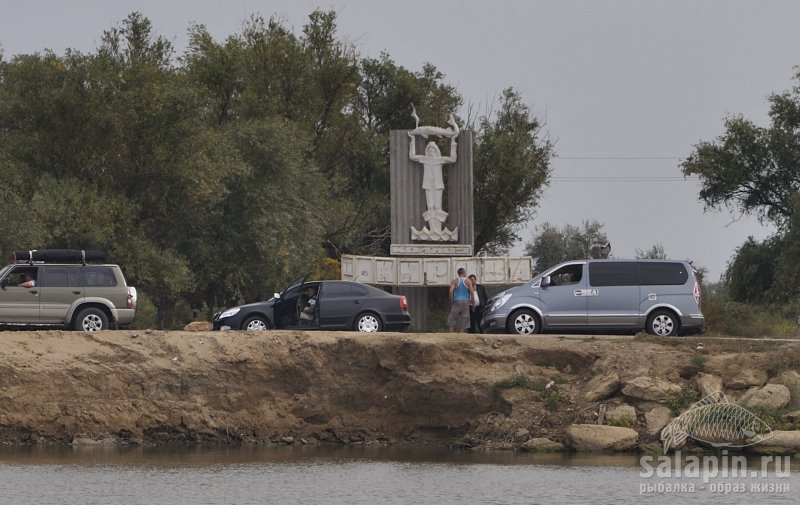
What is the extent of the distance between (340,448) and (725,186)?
102 feet

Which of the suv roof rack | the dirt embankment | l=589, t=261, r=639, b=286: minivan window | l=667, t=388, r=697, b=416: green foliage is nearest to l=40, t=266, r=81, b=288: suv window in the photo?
Result: the suv roof rack

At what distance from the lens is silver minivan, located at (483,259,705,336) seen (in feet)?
117

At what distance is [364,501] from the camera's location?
88.8ft

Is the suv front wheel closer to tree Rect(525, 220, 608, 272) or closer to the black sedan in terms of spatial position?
the black sedan

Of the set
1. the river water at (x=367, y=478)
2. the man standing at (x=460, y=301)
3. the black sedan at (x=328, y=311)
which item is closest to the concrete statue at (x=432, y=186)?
the man standing at (x=460, y=301)

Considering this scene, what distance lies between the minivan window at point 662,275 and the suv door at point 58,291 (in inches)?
495

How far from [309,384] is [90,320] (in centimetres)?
515

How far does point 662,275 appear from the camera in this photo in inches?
1411

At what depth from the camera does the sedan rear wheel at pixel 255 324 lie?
36.6 metres

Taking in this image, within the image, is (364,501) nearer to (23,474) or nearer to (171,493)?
(171,493)

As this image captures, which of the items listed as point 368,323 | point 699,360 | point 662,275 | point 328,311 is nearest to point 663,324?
point 662,275

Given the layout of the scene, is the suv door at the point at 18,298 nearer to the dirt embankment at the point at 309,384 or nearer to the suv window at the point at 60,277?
the suv window at the point at 60,277

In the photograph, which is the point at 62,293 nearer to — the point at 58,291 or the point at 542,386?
the point at 58,291

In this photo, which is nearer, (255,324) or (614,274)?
(614,274)
